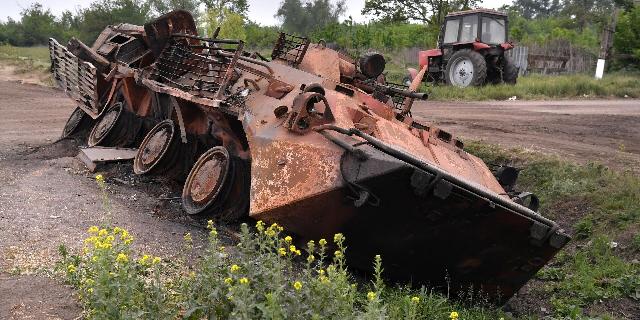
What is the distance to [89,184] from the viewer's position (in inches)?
299

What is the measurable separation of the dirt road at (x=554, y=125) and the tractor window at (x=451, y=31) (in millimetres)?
3675

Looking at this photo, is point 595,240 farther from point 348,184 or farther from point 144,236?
point 144,236

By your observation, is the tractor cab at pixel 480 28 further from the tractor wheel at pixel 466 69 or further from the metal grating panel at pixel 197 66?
the metal grating panel at pixel 197 66

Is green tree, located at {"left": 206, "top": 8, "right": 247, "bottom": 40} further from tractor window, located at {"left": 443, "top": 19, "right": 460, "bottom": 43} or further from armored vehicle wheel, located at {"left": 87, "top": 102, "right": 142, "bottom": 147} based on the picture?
armored vehicle wheel, located at {"left": 87, "top": 102, "right": 142, "bottom": 147}

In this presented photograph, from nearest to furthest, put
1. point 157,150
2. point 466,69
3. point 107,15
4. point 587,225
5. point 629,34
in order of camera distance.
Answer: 1. point 587,225
2. point 157,150
3. point 466,69
4. point 629,34
5. point 107,15

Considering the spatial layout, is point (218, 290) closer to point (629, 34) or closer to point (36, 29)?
point (629, 34)

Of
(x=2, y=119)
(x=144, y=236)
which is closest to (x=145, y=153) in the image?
(x=144, y=236)

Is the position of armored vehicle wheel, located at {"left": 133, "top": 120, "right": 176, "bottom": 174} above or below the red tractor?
below

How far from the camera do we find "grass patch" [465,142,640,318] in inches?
239

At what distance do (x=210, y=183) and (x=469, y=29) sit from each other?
14.5m

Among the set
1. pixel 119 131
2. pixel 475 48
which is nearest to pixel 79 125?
pixel 119 131

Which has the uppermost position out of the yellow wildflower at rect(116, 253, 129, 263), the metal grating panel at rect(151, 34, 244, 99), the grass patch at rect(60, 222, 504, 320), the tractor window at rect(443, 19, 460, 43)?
the tractor window at rect(443, 19, 460, 43)

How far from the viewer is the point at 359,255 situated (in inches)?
215

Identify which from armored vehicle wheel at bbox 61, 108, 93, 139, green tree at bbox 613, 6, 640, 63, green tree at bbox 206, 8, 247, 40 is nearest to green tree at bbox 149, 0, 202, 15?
green tree at bbox 206, 8, 247, 40
